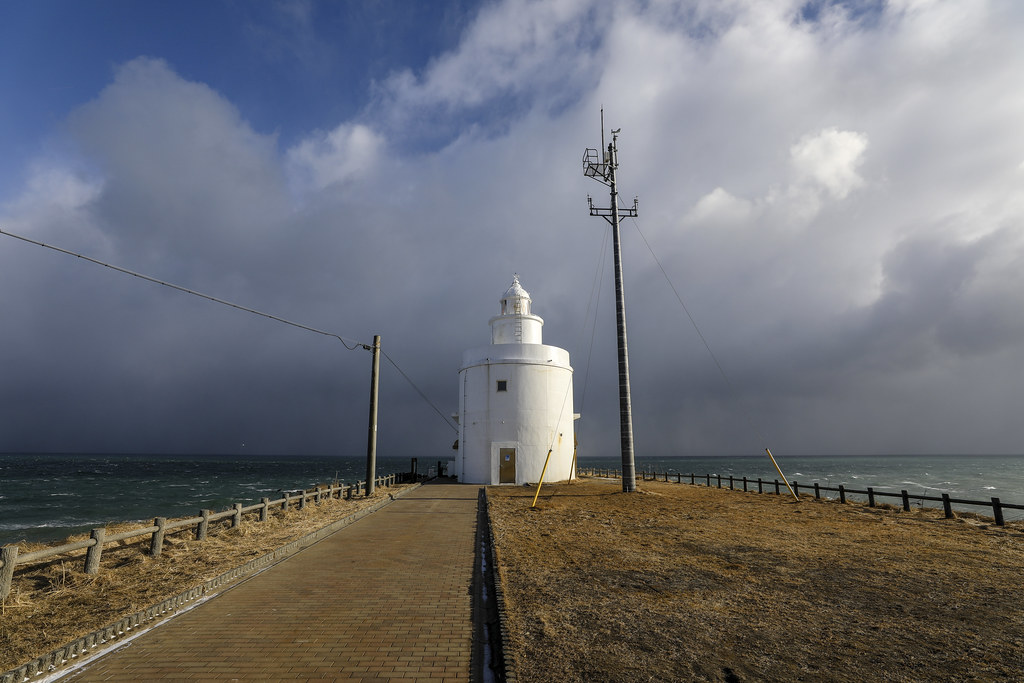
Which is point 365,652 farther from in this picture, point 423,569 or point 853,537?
point 853,537

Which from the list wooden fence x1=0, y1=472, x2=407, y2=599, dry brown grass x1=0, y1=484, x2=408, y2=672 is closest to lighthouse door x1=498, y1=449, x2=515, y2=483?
wooden fence x1=0, y1=472, x2=407, y2=599

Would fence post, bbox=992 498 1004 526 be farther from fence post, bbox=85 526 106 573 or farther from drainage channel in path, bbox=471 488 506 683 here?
fence post, bbox=85 526 106 573

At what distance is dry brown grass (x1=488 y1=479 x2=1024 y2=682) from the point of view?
5.45m

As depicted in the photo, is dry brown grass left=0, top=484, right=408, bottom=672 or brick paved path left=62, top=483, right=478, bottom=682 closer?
brick paved path left=62, top=483, right=478, bottom=682

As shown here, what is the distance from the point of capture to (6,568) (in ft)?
25.5

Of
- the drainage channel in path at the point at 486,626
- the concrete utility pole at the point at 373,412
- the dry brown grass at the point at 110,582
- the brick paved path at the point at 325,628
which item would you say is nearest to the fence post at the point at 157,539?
the dry brown grass at the point at 110,582

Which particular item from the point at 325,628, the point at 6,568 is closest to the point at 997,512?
the point at 325,628

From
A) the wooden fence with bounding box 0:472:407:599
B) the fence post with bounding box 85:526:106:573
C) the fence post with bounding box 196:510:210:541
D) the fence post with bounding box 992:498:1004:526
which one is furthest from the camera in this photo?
the fence post with bounding box 992:498:1004:526

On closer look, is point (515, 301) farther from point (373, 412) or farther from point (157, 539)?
point (157, 539)

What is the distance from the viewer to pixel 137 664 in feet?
18.3

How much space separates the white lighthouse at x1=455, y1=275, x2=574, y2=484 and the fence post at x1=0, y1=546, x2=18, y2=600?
2282cm

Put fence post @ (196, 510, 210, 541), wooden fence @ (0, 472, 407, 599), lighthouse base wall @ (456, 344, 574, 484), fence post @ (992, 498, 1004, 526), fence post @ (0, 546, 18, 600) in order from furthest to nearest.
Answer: lighthouse base wall @ (456, 344, 574, 484) → fence post @ (992, 498, 1004, 526) → fence post @ (196, 510, 210, 541) → wooden fence @ (0, 472, 407, 599) → fence post @ (0, 546, 18, 600)

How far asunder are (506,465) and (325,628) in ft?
76.6

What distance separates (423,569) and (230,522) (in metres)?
7.94
